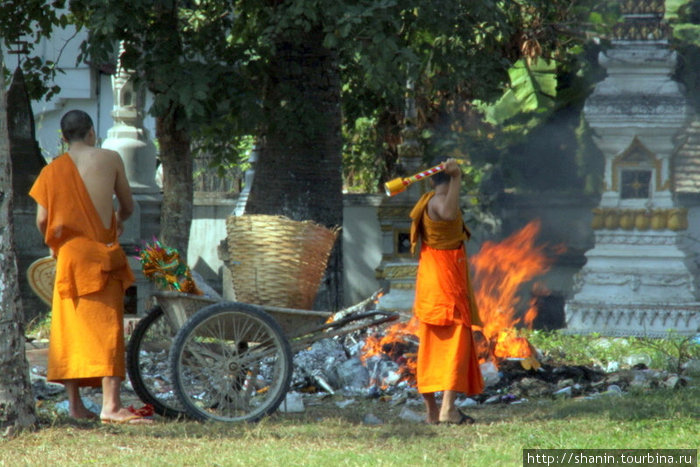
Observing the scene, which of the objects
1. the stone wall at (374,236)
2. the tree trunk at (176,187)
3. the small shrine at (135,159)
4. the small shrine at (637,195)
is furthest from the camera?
the stone wall at (374,236)

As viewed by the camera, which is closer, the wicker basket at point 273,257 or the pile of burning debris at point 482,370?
the wicker basket at point 273,257

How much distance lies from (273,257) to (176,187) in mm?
5010

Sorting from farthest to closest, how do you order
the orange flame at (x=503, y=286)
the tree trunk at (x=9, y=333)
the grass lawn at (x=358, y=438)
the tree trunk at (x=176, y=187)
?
the tree trunk at (x=176, y=187) < the orange flame at (x=503, y=286) < the tree trunk at (x=9, y=333) < the grass lawn at (x=358, y=438)

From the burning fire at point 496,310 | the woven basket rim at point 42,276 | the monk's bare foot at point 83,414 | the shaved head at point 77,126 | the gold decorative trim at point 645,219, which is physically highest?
the shaved head at point 77,126

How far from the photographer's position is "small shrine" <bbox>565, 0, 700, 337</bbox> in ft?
36.2

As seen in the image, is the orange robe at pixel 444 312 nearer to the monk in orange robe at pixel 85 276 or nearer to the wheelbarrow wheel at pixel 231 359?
the wheelbarrow wheel at pixel 231 359

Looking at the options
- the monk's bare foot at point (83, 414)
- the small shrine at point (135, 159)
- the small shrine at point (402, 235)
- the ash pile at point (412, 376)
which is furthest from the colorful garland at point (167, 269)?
the small shrine at point (135, 159)

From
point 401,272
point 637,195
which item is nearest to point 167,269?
Answer: point 401,272

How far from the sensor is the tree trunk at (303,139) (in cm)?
1005

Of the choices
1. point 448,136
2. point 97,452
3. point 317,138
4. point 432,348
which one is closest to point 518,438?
point 432,348

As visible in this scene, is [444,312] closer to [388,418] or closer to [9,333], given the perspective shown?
[388,418]

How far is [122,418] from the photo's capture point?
663cm

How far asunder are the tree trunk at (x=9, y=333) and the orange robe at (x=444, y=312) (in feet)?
8.00

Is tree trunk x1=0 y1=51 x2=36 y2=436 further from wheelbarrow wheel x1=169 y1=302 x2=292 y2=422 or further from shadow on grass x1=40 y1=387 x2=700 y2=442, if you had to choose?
wheelbarrow wheel x1=169 y1=302 x2=292 y2=422
